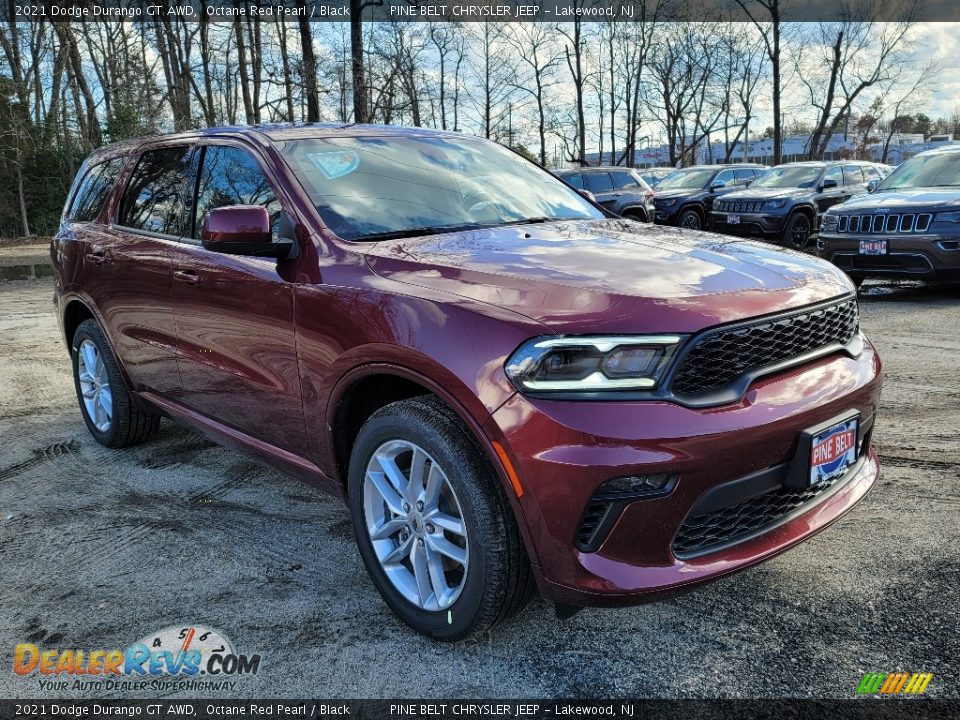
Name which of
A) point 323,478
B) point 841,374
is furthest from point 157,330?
point 841,374

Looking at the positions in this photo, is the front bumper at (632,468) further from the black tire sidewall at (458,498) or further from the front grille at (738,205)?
the front grille at (738,205)

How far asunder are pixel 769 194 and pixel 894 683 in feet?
41.7

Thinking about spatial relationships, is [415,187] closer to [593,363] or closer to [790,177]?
[593,363]

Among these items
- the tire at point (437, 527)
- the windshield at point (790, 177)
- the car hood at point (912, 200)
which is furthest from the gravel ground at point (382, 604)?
the windshield at point (790, 177)

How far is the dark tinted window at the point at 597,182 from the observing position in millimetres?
15383

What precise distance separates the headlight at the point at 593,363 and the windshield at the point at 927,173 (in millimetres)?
8873

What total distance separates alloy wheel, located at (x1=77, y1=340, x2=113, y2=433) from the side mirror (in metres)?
2.20

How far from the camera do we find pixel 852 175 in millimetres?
15227

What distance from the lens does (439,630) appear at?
2.53m

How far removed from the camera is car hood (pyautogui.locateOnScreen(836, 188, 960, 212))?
27.5 feet

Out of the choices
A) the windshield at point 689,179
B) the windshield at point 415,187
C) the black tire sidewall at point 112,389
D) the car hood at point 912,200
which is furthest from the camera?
the windshield at point 689,179

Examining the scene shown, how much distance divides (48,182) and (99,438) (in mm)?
24134

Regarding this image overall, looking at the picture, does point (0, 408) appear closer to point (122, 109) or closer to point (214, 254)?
point (214, 254)

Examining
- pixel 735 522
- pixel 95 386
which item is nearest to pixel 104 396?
pixel 95 386
